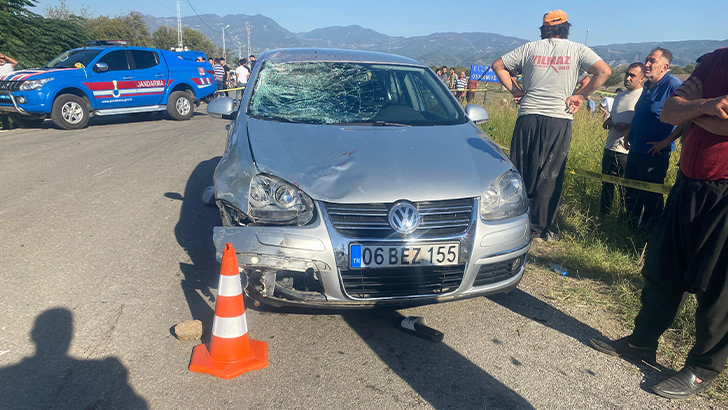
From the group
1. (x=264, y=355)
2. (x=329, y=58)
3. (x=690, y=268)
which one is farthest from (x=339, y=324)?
(x=329, y=58)

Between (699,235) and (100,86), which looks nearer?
(699,235)

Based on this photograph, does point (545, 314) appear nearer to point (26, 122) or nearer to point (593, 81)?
point (593, 81)

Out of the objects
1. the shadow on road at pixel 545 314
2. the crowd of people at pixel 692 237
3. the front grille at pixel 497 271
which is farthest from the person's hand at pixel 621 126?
the front grille at pixel 497 271

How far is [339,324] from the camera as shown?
3004mm

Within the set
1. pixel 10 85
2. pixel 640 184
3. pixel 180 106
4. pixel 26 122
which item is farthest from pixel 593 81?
pixel 26 122

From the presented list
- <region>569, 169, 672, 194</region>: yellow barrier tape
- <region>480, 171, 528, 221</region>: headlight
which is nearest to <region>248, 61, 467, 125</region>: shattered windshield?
<region>480, 171, 528, 221</region>: headlight

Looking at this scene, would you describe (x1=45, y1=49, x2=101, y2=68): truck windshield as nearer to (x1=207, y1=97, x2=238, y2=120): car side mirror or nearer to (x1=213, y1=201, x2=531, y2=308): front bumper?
(x1=207, y1=97, x2=238, y2=120): car side mirror

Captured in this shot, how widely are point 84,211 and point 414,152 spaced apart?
3714 millimetres

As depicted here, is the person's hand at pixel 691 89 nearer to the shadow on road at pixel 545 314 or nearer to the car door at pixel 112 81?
the shadow on road at pixel 545 314

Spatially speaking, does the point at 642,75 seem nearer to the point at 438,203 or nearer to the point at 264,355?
the point at 438,203

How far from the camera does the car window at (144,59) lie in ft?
41.1

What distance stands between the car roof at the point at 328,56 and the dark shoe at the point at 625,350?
9.25 ft

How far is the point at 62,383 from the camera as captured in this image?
2.34m

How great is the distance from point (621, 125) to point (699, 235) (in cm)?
291
